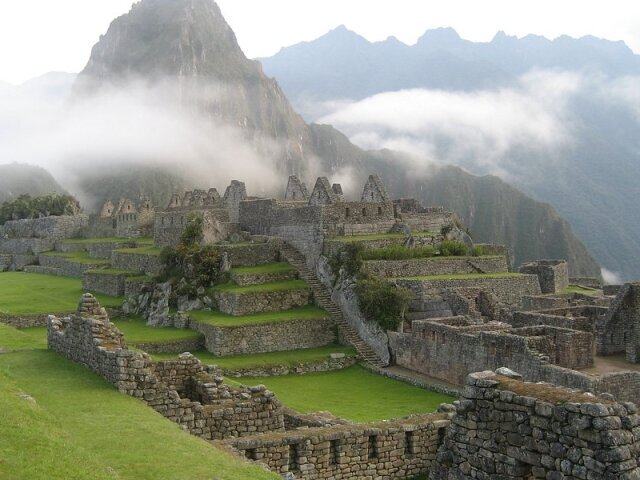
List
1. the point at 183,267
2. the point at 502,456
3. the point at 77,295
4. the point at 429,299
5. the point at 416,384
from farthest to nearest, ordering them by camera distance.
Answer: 1. the point at 77,295
2. the point at 183,267
3. the point at 429,299
4. the point at 416,384
5. the point at 502,456

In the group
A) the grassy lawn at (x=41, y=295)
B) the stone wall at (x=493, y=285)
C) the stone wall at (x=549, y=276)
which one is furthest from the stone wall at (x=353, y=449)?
the stone wall at (x=549, y=276)

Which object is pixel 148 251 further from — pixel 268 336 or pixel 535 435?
pixel 535 435

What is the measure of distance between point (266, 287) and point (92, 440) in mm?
26558

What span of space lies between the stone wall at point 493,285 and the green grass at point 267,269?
283 inches

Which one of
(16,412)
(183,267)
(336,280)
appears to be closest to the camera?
(16,412)

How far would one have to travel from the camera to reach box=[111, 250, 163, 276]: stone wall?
43537 millimetres

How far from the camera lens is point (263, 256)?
40.2 metres

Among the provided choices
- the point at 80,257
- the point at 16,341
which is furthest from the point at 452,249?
the point at 80,257

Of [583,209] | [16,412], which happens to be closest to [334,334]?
[16,412]

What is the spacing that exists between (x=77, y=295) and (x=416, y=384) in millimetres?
25190

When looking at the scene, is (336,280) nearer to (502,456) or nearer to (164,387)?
(164,387)

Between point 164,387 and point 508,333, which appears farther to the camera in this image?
point 508,333

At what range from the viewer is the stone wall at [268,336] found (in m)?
32.1

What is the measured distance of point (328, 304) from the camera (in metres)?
35.6
